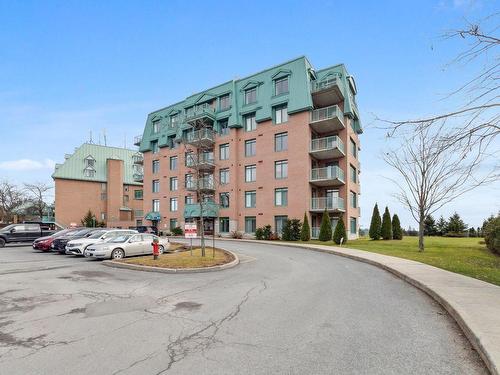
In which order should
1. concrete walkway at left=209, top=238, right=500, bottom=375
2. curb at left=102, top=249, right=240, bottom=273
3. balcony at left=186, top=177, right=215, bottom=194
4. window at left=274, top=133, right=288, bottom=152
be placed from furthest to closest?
balcony at left=186, top=177, right=215, bottom=194 < window at left=274, top=133, right=288, bottom=152 < curb at left=102, top=249, right=240, bottom=273 < concrete walkway at left=209, top=238, right=500, bottom=375

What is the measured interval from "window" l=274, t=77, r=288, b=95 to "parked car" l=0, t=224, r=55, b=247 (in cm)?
2580

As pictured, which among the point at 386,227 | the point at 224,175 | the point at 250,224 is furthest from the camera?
the point at 224,175

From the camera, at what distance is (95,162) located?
6875cm

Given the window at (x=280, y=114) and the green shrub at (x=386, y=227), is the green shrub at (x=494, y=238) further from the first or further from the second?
the window at (x=280, y=114)

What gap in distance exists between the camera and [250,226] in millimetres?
40125

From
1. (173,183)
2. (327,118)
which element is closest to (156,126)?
(173,183)

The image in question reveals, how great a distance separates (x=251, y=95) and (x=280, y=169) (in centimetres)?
988

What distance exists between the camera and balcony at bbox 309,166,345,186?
115 feet

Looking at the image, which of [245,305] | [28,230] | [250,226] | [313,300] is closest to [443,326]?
[313,300]

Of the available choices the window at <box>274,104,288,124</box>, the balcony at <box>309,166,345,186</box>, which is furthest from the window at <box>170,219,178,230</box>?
the balcony at <box>309,166,345,186</box>

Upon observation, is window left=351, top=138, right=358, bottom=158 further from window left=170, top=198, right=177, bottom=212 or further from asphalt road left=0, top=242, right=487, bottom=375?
asphalt road left=0, top=242, right=487, bottom=375

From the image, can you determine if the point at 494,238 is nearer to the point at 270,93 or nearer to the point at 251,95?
the point at 270,93

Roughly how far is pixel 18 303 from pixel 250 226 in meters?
32.0

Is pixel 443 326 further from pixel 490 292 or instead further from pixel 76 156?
pixel 76 156
